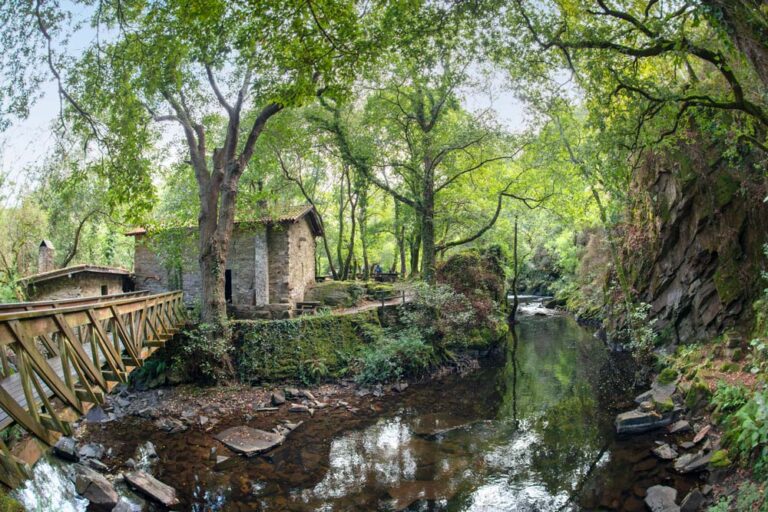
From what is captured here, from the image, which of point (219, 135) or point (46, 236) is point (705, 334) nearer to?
point (219, 135)

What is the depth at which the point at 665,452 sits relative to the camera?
28.2 ft

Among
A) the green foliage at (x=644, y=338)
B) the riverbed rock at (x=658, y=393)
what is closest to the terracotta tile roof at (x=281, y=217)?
the green foliage at (x=644, y=338)

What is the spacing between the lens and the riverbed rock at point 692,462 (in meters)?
7.77

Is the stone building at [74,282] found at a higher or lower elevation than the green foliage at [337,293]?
higher

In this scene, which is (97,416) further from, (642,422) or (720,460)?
(720,460)

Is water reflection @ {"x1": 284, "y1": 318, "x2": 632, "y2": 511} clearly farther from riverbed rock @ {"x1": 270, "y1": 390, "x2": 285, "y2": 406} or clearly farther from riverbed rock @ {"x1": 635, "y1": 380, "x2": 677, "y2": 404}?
riverbed rock @ {"x1": 270, "y1": 390, "x2": 285, "y2": 406}

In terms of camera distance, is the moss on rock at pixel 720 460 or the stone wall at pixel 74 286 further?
the stone wall at pixel 74 286

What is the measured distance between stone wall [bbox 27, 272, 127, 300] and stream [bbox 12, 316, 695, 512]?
12.0 meters

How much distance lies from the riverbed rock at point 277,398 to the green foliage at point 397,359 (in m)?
2.66

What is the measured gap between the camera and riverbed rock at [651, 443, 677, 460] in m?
8.45

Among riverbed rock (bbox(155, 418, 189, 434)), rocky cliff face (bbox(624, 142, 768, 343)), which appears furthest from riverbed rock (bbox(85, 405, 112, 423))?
rocky cliff face (bbox(624, 142, 768, 343))

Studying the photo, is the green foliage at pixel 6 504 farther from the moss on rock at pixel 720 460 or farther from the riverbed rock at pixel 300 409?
the moss on rock at pixel 720 460

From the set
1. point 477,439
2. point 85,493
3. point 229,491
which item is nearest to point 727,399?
point 477,439

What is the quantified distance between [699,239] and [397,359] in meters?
9.99
